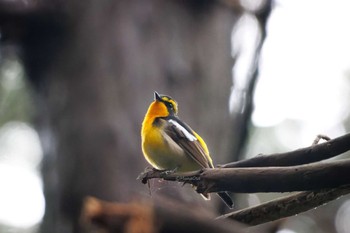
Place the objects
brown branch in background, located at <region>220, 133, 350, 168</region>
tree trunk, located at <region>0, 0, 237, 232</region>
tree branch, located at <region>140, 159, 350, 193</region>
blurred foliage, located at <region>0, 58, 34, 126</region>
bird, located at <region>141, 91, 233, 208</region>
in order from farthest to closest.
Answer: blurred foliage, located at <region>0, 58, 34, 126</region> → bird, located at <region>141, 91, 233, 208</region> → tree trunk, located at <region>0, 0, 237, 232</region> → brown branch in background, located at <region>220, 133, 350, 168</region> → tree branch, located at <region>140, 159, 350, 193</region>

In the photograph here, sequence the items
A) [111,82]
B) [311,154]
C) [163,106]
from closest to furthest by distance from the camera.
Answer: [311,154]
[111,82]
[163,106]

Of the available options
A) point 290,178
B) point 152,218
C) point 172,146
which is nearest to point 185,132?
point 172,146

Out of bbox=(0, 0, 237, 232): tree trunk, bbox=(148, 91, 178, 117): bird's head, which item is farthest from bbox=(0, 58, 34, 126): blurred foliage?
bbox=(148, 91, 178, 117): bird's head

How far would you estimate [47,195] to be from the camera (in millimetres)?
2715

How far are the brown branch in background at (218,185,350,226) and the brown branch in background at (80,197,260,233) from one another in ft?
1.41

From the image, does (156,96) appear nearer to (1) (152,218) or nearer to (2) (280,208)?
(2) (280,208)

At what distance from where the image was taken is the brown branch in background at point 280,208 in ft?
5.09

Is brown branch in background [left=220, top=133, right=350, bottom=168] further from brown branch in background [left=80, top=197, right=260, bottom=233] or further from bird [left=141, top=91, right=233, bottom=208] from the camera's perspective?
bird [left=141, top=91, right=233, bottom=208]

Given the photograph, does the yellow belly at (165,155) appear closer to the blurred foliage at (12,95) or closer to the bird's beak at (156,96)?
the bird's beak at (156,96)

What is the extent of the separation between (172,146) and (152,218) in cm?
216

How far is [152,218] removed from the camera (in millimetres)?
955

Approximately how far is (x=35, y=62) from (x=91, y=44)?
0.26 meters

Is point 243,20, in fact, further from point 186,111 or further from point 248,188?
point 248,188

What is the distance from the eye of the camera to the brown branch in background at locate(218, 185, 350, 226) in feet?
5.09
